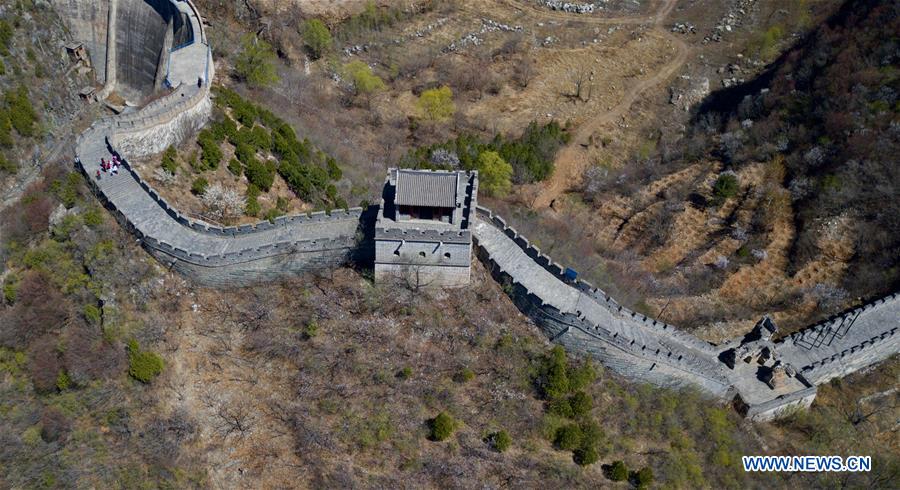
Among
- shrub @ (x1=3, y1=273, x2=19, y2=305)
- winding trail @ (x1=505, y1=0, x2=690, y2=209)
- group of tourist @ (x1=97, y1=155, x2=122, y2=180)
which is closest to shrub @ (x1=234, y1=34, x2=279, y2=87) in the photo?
group of tourist @ (x1=97, y1=155, x2=122, y2=180)

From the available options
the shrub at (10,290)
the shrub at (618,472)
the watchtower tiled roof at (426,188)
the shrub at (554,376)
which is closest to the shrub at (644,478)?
the shrub at (618,472)

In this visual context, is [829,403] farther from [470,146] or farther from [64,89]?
[64,89]

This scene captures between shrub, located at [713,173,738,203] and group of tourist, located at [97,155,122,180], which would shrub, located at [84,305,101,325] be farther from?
shrub, located at [713,173,738,203]

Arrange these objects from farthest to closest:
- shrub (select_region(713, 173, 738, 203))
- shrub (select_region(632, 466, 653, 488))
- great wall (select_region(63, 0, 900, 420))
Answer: shrub (select_region(713, 173, 738, 203)) < great wall (select_region(63, 0, 900, 420)) < shrub (select_region(632, 466, 653, 488))

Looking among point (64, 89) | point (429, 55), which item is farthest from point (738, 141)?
point (64, 89)

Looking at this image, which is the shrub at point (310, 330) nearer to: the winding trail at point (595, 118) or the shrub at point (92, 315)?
the shrub at point (92, 315)

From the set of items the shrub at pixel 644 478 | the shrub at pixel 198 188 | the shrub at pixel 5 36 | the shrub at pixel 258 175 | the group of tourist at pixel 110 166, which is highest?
the shrub at pixel 5 36

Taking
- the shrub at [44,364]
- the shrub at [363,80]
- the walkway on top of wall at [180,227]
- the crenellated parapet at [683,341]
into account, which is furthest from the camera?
the shrub at [363,80]
